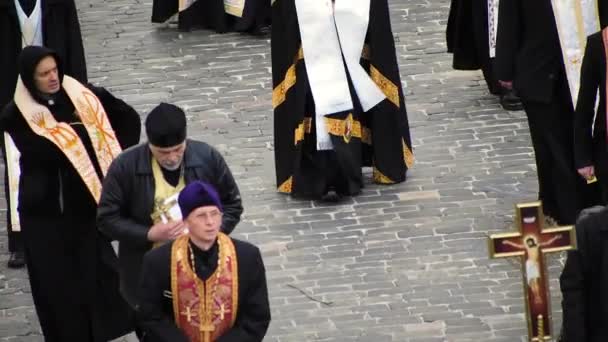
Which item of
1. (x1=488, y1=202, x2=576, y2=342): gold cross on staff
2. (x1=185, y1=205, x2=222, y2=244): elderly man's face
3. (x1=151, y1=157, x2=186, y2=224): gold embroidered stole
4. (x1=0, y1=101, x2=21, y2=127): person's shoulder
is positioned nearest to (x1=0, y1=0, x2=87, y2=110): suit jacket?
Result: (x1=0, y1=101, x2=21, y2=127): person's shoulder

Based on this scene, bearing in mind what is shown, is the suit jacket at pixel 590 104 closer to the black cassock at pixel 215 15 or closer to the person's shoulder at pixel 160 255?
the person's shoulder at pixel 160 255

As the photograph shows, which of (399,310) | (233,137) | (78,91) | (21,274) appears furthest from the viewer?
(233,137)

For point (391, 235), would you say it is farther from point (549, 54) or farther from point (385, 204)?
point (549, 54)

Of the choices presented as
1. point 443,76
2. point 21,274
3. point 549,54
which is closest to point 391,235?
point 549,54

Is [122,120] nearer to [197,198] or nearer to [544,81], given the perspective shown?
[197,198]

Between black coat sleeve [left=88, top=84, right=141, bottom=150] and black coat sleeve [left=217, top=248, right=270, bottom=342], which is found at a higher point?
black coat sleeve [left=88, top=84, right=141, bottom=150]

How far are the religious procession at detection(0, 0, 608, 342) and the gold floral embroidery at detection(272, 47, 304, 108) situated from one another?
0.02 m

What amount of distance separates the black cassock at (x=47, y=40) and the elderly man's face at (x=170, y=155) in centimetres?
286

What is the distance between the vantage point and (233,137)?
50.0ft

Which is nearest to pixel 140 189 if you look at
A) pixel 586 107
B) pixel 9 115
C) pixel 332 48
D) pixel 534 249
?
pixel 9 115

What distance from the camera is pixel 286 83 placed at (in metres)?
13.9

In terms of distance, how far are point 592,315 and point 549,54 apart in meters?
3.30

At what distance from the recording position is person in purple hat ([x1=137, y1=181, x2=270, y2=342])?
9.19 meters

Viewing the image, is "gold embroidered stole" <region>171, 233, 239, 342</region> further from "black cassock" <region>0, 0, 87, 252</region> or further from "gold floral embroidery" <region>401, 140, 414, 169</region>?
"gold floral embroidery" <region>401, 140, 414, 169</region>
